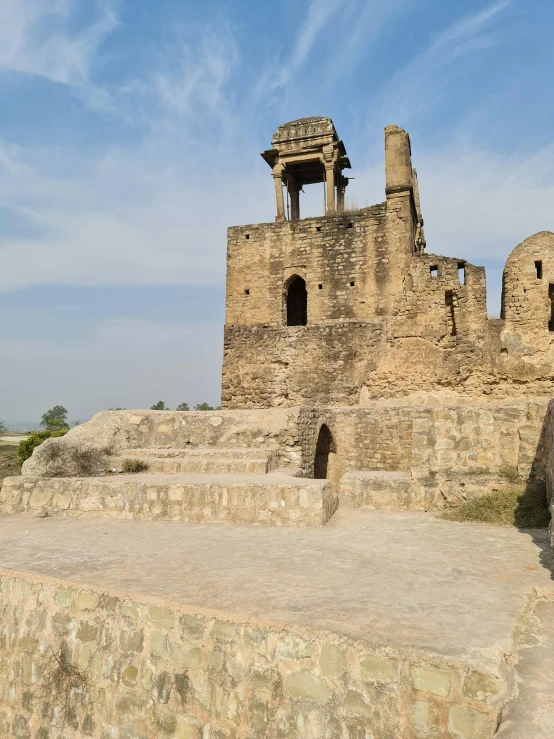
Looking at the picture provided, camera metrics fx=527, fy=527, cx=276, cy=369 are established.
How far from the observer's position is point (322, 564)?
399 centimetres

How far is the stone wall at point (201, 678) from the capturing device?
2410 mm

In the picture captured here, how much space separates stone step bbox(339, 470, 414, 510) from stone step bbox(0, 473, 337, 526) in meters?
0.29

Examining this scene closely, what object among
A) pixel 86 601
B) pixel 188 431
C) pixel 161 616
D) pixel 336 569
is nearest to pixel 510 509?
pixel 336 569

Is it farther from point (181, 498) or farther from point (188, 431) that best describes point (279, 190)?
point (181, 498)

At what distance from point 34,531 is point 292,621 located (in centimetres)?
378

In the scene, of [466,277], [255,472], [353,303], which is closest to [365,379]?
[353,303]

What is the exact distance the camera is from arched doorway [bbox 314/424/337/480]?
428 inches

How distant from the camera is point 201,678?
9.82 ft

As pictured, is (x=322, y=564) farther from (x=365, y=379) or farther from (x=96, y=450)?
(x=365, y=379)

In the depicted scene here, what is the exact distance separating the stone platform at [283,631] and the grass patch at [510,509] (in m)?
0.68

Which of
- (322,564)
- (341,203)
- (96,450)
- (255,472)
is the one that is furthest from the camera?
(341,203)

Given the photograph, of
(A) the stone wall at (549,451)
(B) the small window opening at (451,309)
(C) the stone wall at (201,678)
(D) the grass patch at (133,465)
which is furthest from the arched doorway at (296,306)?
(C) the stone wall at (201,678)

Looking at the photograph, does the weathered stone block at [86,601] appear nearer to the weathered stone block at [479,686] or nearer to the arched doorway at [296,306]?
the weathered stone block at [479,686]

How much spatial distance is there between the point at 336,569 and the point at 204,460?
156 inches
